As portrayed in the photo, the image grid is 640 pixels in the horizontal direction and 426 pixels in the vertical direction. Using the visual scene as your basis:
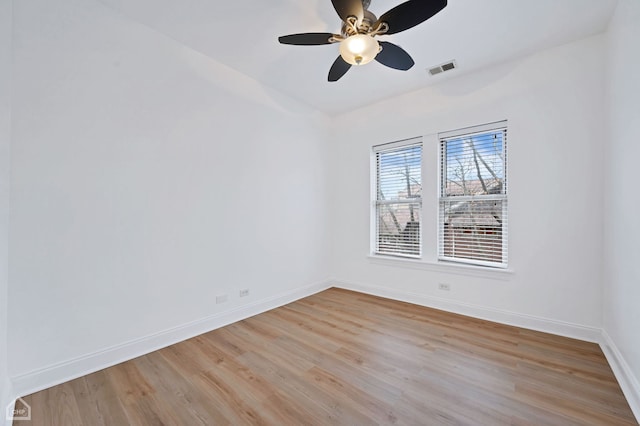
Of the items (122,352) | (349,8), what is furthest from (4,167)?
(349,8)

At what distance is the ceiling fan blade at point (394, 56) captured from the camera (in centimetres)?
213

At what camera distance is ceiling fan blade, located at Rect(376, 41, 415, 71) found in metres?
2.13

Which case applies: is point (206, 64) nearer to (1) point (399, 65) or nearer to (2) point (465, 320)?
(1) point (399, 65)

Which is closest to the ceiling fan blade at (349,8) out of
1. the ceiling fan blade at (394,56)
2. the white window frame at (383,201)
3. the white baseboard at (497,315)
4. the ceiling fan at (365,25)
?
the ceiling fan at (365,25)

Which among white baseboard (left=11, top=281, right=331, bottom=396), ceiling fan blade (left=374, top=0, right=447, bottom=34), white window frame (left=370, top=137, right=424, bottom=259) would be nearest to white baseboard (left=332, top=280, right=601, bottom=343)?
white window frame (left=370, top=137, right=424, bottom=259)

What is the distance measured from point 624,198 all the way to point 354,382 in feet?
7.87

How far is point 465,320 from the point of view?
301 cm

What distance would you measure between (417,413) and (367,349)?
2.60 feet

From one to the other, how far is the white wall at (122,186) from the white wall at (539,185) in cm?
220

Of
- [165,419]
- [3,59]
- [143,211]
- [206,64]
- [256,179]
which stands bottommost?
[165,419]

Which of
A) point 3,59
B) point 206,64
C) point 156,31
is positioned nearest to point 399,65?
point 206,64

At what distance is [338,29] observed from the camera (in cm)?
243

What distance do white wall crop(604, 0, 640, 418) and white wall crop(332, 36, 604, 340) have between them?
0.52 feet

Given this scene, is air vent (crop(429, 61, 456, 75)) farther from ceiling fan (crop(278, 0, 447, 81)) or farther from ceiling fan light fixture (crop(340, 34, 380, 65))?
ceiling fan light fixture (crop(340, 34, 380, 65))
